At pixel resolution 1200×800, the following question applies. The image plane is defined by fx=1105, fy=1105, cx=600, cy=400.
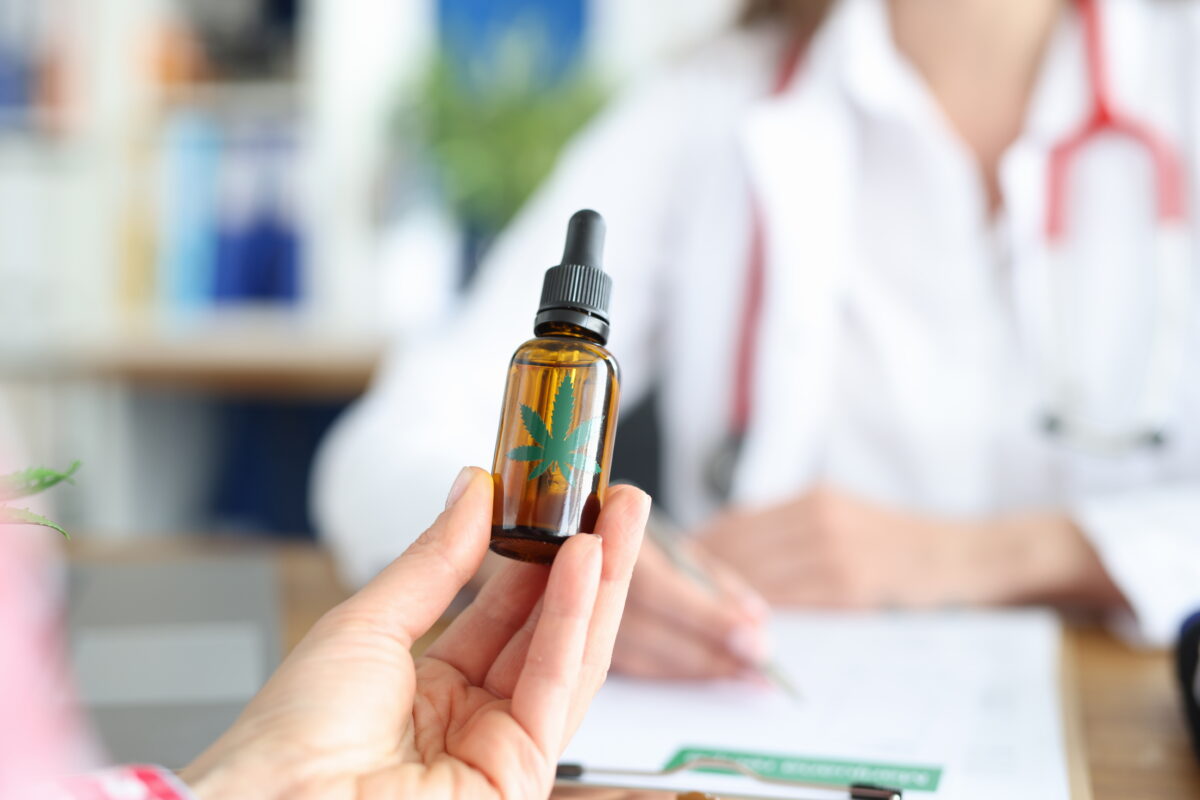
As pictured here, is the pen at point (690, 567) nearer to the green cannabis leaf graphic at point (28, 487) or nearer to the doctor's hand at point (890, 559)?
the doctor's hand at point (890, 559)

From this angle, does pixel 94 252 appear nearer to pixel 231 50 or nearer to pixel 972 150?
pixel 231 50

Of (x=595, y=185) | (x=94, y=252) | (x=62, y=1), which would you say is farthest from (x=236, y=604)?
(x=62, y=1)

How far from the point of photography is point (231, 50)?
2443 mm

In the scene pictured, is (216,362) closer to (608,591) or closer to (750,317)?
(750,317)

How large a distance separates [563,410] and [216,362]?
1.53 meters

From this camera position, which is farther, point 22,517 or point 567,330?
point 567,330

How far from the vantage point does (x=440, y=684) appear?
1.05 feet

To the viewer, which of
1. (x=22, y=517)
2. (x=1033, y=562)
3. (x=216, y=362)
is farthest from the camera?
(x=216, y=362)

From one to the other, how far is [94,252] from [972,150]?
2031 millimetres

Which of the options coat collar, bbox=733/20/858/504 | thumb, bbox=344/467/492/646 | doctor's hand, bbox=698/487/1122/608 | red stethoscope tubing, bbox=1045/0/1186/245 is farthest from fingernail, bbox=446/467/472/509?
red stethoscope tubing, bbox=1045/0/1186/245

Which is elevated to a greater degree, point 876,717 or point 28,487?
point 28,487

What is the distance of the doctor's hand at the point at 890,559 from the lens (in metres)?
0.69

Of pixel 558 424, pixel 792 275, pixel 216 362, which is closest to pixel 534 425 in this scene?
pixel 558 424

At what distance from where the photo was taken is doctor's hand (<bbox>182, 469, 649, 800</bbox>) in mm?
263
